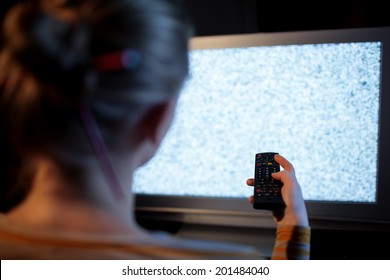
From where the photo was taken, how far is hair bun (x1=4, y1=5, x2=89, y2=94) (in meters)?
0.42

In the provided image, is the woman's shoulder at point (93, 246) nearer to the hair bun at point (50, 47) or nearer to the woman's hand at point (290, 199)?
the hair bun at point (50, 47)

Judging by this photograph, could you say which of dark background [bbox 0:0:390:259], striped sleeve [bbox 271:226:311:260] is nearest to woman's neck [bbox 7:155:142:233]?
striped sleeve [bbox 271:226:311:260]

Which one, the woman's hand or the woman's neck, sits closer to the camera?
the woman's neck

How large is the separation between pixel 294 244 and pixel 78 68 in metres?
0.45

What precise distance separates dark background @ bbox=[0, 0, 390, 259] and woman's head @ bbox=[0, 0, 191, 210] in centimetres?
68

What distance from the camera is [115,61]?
426mm

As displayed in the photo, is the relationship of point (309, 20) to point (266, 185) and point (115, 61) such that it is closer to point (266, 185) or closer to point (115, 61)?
point (266, 185)

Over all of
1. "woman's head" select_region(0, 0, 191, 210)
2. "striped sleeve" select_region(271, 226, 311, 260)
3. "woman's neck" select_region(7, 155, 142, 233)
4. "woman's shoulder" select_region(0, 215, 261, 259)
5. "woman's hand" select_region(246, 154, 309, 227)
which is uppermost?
"woman's head" select_region(0, 0, 191, 210)

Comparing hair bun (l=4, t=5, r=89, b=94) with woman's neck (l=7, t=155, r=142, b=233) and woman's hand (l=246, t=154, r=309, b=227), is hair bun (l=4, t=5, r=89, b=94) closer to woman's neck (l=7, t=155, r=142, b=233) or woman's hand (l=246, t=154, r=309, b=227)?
woman's neck (l=7, t=155, r=142, b=233)

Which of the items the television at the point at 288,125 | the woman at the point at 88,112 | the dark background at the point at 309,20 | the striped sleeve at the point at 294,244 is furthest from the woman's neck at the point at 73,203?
the dark background at the point at 309,20

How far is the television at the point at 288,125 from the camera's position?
2.88 ft
